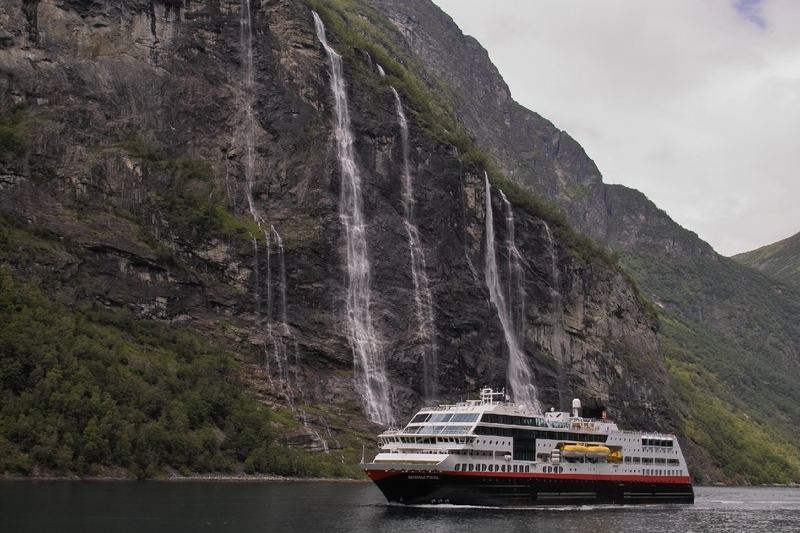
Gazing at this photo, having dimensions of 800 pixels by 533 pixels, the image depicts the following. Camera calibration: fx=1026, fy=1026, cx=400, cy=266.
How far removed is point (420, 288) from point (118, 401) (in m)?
61.4

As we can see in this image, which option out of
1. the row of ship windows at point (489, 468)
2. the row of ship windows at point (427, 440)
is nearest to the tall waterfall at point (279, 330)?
the row of ship windows at point (427, 440)

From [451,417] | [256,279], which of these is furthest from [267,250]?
[451,417]

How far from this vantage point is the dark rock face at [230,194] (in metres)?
150

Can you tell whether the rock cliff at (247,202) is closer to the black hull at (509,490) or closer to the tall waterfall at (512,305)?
the tall waterfall at (512,305)

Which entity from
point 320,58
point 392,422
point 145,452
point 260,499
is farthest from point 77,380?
point 320,58

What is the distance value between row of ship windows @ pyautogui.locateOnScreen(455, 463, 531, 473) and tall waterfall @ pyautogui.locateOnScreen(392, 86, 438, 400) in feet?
191

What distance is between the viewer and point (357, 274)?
166m

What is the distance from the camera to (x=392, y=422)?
154125 mm

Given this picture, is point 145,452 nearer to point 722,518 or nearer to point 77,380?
point 77,380

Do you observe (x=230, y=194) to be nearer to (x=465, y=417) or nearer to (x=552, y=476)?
(x=465, y=417)

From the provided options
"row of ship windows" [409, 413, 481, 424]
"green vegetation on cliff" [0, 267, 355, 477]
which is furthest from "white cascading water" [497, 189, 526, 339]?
"row of ship windows" [409, 413, 481, 424]

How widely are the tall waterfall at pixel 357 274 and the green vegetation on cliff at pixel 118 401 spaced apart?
728 inches

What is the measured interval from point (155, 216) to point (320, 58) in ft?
153

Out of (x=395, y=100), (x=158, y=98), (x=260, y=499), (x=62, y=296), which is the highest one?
(x=395, y=100)
